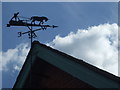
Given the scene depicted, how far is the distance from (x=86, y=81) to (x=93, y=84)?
11.8 inches

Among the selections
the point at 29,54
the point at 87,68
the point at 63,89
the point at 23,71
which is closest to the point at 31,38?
the point at 29,54

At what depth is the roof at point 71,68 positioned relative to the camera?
6348 millimetres

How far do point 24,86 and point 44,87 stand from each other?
2.40ft

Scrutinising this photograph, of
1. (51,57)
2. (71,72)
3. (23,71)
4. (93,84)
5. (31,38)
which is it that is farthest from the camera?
(23,71)

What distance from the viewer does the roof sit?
20.8ft

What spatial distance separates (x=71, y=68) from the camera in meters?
7.33

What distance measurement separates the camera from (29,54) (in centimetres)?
931

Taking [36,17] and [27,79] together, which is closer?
[36,17]

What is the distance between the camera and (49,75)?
9188 mm

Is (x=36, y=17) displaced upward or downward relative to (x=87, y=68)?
upward

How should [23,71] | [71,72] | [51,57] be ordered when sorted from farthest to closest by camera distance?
[23,71] → [51,57] → [71,72]

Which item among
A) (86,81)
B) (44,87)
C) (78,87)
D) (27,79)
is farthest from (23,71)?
(86,81)

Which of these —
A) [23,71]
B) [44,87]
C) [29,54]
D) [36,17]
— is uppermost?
[36,17]

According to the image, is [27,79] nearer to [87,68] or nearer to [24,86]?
[24,86]
